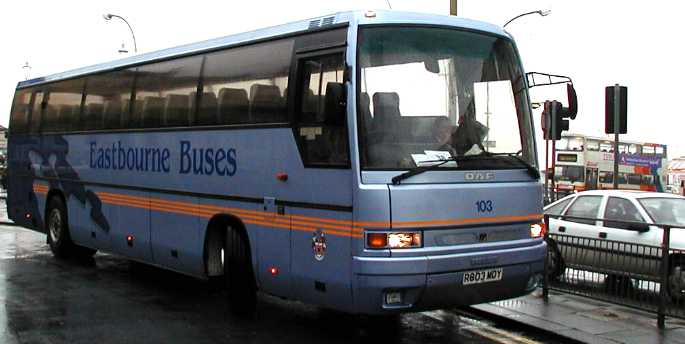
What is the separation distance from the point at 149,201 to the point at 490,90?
522 cm

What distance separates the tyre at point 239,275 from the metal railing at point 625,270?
3524mm

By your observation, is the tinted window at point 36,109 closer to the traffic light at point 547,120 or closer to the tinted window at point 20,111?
the tinted window at point 20,111

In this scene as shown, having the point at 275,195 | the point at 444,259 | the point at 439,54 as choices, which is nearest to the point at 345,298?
the point at 444,259

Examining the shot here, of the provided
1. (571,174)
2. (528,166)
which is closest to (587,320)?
(528,166)

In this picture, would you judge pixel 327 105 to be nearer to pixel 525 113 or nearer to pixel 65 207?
pixel 525 113

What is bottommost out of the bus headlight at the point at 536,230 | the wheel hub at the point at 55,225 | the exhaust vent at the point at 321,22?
the wheel hub at the point at 55,225

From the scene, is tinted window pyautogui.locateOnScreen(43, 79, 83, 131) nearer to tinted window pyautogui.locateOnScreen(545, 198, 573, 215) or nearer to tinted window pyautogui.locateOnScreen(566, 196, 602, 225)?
tinted window pyautogui.locateOnScreen(545, 198, 573, 215)

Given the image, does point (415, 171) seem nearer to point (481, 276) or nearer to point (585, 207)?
point (481, 276)

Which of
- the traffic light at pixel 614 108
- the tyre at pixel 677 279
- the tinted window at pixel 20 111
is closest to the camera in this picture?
the tyre at pixel 677 279

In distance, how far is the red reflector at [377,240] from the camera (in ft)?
20.5

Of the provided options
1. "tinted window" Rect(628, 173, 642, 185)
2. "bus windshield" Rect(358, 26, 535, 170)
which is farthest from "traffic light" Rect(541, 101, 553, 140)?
"tinted window" Rect(628, 173, 642, 185)

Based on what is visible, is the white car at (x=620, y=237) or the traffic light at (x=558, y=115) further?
the traffic light at (x=558, y=115)

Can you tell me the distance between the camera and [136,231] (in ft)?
34.0

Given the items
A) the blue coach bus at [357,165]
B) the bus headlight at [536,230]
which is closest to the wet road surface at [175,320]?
the blue coach bus at [357,165]
